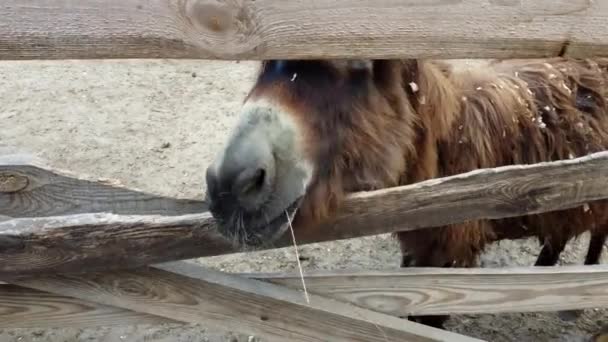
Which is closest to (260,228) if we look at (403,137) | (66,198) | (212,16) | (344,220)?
(344,220)

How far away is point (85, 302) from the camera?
8.52 ft

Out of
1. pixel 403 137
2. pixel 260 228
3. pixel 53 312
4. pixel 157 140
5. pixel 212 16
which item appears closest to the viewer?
pixel 212 16

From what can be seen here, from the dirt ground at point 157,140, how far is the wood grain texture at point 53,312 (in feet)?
3.56

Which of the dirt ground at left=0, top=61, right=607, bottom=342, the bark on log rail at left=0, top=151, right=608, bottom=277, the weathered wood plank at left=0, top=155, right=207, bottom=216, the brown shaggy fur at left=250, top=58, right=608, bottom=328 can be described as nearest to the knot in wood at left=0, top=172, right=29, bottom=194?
the weathered wood plank at left=0, top=155, right=207, bottom=216

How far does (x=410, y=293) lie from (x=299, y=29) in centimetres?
149

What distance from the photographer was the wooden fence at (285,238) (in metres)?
1.45

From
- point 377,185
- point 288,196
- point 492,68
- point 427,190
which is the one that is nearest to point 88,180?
point 288,196

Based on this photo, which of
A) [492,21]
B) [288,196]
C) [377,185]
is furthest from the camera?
[377,185]

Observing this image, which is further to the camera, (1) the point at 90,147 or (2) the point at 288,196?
(1) the point at 90,147

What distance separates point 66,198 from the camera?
8.70 feet

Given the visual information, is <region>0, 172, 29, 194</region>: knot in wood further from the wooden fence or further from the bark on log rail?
the bark on log rail

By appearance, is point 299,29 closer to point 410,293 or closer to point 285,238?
point 285,238

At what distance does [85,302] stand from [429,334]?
4.43ft

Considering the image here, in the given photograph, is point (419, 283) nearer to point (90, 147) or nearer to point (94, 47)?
point (94, 47)
